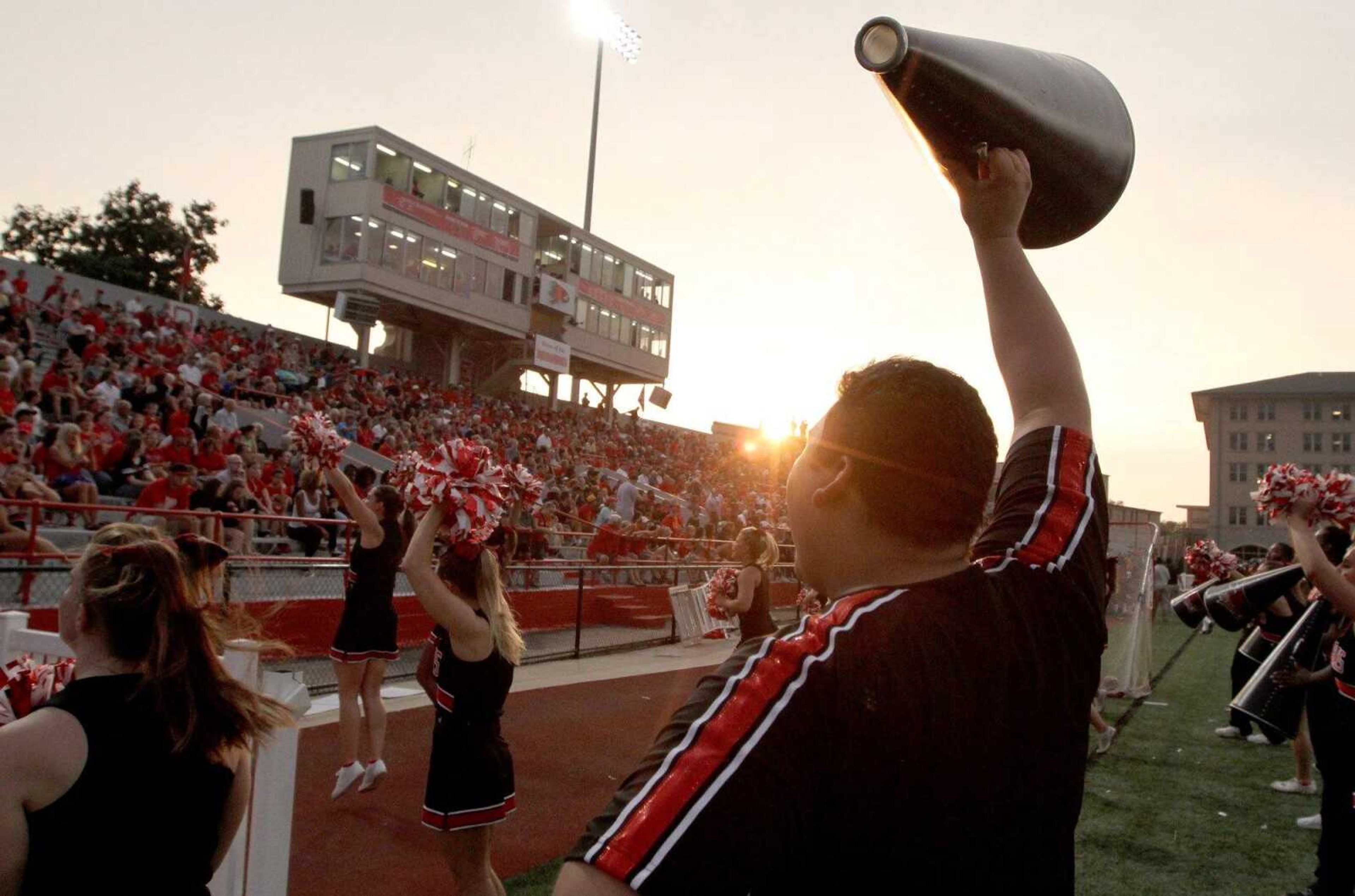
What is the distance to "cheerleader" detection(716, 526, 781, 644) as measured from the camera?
710cm

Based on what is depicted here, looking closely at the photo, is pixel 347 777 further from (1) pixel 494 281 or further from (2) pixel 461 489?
(1) pixel 494 281

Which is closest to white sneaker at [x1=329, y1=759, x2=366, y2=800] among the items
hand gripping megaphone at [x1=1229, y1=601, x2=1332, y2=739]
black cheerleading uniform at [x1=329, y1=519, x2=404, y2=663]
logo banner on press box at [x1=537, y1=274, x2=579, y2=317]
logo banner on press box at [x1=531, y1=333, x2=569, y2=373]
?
black cheerleading uniform at [x1=329, y1=519, x2=404, y2=663]

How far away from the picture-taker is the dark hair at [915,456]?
118 cm

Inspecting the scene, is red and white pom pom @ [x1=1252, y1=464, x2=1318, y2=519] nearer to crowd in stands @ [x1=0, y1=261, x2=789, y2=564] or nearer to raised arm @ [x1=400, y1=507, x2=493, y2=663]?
raised arm @ [x1=400, y1=507, x2=493, y2=663]

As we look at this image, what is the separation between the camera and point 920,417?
1182 mm

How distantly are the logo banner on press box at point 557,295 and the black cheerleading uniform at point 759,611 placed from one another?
34.7 meters

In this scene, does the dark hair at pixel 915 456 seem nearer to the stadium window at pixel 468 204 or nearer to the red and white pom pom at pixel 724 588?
the red and white pom pom at pixel 724 588

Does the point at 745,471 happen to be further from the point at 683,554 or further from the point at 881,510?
the point at 881,510

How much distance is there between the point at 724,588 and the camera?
7.64 meters

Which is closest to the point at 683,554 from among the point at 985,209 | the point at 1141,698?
the point at 1141,698

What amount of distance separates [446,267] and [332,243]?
4.37 meters

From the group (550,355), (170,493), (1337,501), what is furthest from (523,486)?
(550,355)

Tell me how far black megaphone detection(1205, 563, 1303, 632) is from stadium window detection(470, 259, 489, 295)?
3466 cm

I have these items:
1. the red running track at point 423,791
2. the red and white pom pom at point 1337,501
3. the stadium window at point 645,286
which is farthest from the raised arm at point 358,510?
the stadium window at point 645,286
